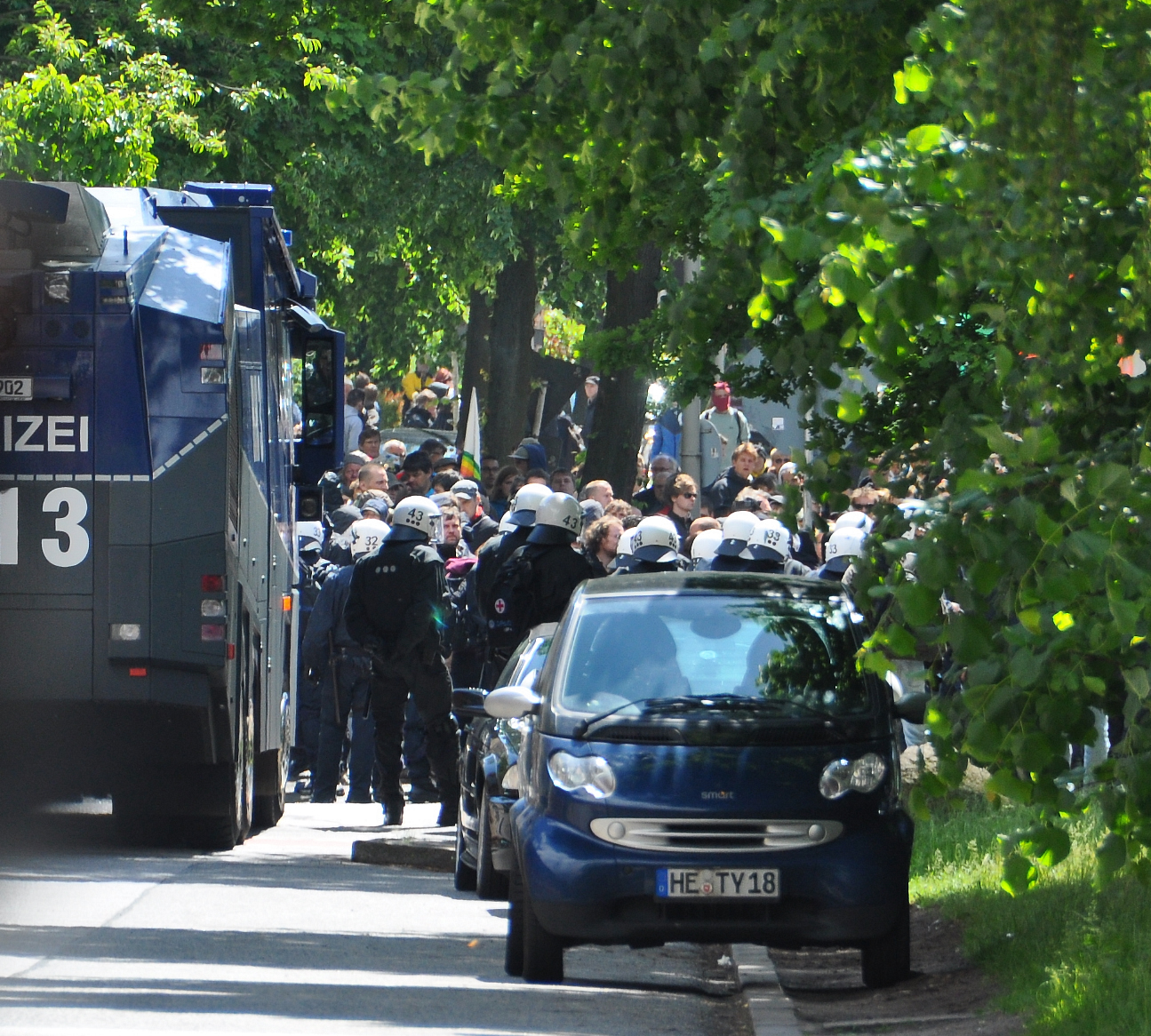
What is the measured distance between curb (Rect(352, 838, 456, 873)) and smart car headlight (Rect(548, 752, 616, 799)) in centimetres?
513

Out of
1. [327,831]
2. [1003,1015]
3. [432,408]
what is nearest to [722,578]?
[1003,1015]

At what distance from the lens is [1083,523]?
559 cm

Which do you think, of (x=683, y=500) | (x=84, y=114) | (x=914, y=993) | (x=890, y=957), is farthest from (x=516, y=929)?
(x=683, y=500)

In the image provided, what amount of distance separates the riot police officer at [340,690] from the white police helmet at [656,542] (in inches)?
165

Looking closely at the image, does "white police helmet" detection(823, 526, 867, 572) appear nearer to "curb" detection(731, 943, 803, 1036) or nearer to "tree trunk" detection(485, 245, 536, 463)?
"curb" detection(731, 943, 803, 1036)

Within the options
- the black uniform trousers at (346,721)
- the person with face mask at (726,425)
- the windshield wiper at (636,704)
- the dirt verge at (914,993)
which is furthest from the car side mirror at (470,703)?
the person with face mask at (726,425)

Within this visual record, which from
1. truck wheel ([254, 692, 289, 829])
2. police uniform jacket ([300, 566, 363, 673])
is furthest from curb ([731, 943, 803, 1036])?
police uniform jacket ([300, 566, 363, 673])

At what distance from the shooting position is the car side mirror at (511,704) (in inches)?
383

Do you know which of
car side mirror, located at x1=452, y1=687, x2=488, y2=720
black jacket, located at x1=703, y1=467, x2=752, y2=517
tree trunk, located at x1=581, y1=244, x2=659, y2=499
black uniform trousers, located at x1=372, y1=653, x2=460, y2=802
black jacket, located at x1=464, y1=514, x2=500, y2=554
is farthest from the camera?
tree trunk, located at x1=581, y1=244, x2=659, y2=499

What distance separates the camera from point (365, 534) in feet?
59.0

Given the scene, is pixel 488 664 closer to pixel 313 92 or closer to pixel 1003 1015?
pixel 1003 1015

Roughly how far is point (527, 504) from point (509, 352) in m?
15.2

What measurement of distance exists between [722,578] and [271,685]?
5.73 m

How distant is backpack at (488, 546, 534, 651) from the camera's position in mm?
14344
